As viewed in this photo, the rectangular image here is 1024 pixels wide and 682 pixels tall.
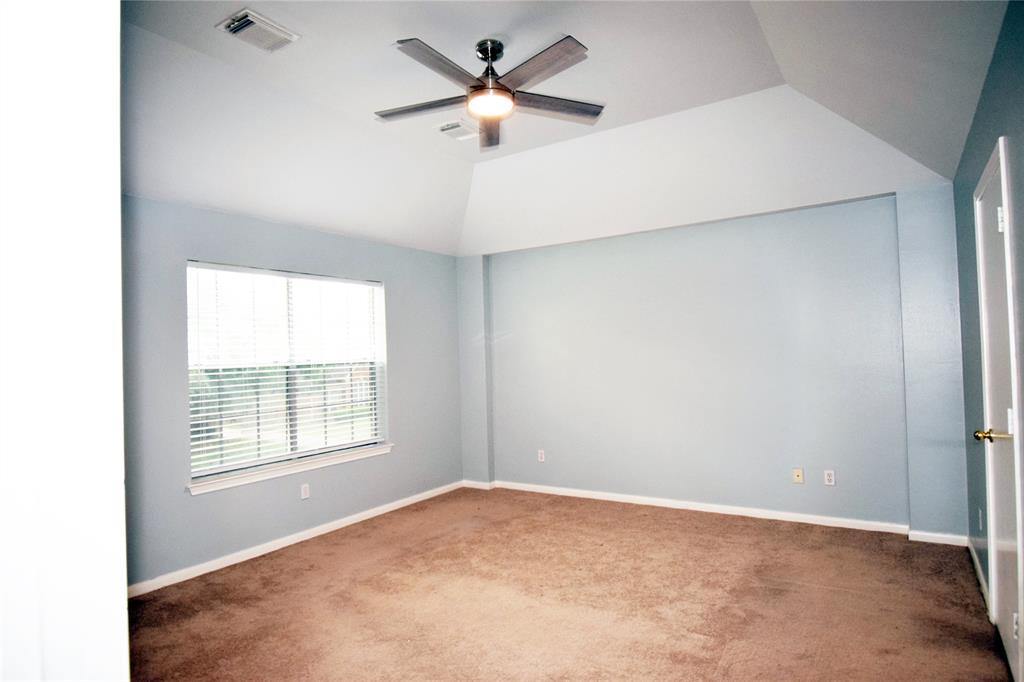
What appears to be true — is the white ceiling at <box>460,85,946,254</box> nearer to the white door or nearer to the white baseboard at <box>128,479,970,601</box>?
the white door

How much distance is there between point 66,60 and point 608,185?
447cm

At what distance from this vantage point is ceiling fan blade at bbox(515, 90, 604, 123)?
9.17 feet

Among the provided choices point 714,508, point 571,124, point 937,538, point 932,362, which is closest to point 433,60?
point 571,124

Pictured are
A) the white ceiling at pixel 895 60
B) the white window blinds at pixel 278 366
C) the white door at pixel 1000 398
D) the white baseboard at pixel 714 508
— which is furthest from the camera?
the white baseboard at pixel 714 508

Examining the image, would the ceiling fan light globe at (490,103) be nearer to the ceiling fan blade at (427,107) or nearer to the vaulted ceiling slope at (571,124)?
the ceiling fan blade at (427,107)

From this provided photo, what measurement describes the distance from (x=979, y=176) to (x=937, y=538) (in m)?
2.46

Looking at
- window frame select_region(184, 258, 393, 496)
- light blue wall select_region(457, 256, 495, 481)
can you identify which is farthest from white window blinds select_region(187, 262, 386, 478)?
light blue wall select_region(457, 256, 495, 481)

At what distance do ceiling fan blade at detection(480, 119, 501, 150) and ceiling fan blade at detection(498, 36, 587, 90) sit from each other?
10.8 inches

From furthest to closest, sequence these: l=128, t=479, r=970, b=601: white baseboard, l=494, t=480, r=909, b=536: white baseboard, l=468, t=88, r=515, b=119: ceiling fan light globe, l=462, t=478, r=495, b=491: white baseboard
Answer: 1. l=462, t=478, r=495, b=491: white baseboard
2. l=494, t=480, r=909, b=536: white baseboard
3. l=128, t=479, r=970, b=601: white baseboard
4. l=468, t=88, r=515, b=119: ceiling fan light globe

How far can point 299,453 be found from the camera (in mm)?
→ 4586

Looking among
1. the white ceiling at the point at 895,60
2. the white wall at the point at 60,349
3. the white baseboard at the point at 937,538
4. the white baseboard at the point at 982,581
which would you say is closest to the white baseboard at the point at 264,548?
the white wall at the point at 60,349

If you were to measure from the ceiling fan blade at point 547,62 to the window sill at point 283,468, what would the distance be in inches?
123

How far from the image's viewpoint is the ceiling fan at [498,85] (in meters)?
2.40

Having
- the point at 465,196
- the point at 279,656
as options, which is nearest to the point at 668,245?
the point at 465,196
